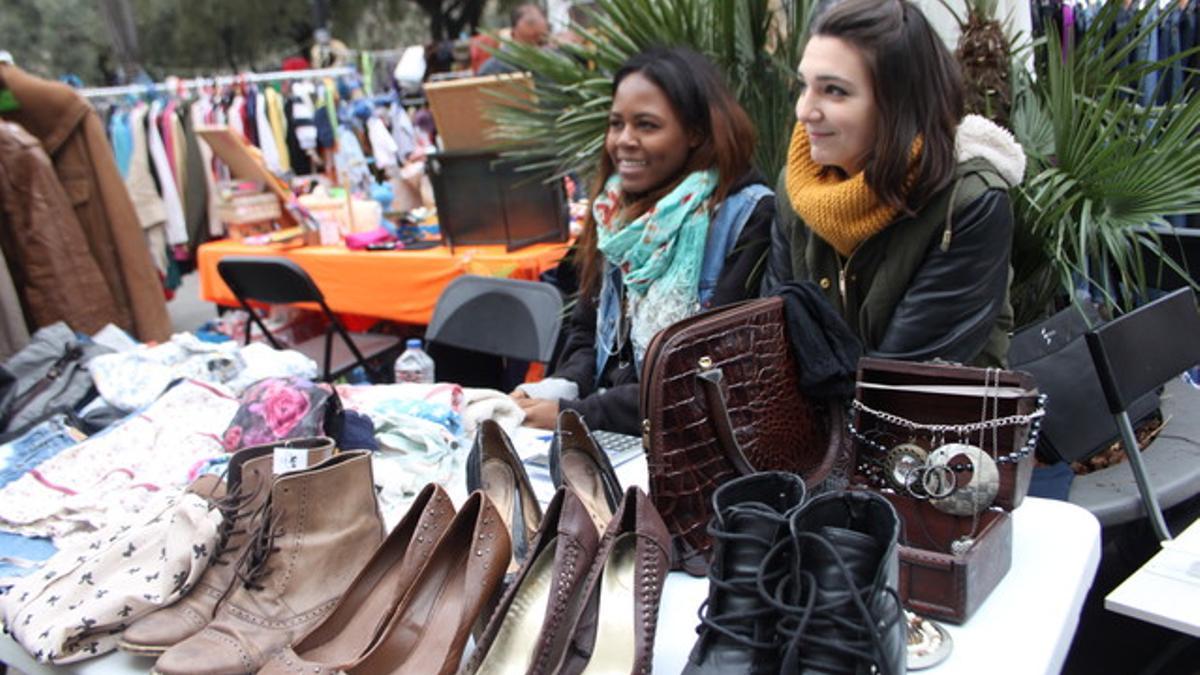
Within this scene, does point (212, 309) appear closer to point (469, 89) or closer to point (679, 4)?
point (469, 89)

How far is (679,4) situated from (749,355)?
177cm

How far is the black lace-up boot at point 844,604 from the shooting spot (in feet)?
2.75

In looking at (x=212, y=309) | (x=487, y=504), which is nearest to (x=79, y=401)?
(x=487, y=504)

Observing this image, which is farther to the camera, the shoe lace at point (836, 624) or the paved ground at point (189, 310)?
the paved ground at point (189, 310)

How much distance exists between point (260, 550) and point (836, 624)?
0.83 metres

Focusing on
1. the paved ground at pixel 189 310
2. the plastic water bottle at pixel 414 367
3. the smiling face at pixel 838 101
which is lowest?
the paved ground at pixel 189 310

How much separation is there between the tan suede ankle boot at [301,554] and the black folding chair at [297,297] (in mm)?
2334

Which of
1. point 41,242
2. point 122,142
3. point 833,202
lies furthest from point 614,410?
point 122,142

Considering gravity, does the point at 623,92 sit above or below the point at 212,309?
above

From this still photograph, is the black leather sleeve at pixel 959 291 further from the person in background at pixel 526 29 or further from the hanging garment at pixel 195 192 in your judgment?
the hanging garment at pixel 195 192

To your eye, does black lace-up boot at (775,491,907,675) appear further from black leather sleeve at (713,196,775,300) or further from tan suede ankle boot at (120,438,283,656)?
black leather sleeve at (713,196,775,300)

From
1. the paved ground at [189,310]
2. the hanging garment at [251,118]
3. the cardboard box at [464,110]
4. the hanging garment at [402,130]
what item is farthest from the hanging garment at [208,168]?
the cardboard box at [464,110]

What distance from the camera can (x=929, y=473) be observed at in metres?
1.18

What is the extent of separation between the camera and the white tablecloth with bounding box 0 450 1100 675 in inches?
39.1
